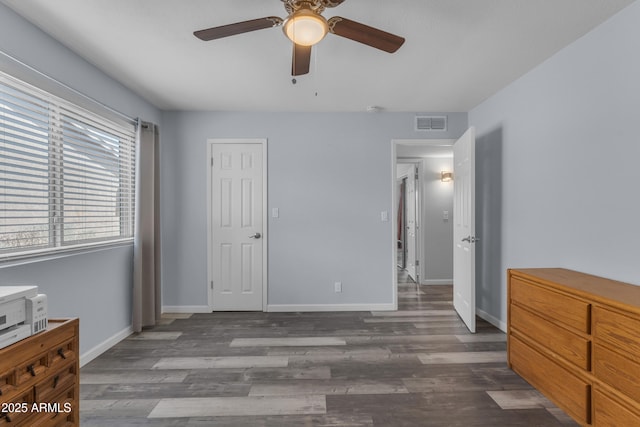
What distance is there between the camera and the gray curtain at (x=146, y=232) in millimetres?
3303

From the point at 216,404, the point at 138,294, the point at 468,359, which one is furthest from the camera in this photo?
the point at 138,294

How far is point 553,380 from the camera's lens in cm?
204

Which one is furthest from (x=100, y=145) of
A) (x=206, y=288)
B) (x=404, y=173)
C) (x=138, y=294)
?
(x=404, y=173)

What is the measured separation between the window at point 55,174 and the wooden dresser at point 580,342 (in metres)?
3.31

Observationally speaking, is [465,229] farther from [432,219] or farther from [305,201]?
[432,219]

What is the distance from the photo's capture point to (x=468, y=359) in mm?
2670

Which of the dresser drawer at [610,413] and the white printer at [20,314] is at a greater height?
the white printer at [20,314]

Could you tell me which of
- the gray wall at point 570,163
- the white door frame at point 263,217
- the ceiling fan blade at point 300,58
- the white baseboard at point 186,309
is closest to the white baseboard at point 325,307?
the white door frame at point 263,217

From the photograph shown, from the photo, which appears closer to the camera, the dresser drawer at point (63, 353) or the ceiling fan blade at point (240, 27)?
the dresser drawer at point (63, 353)

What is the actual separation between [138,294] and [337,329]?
202 cm

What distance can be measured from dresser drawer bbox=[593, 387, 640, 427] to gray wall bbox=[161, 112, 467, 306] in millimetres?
2359

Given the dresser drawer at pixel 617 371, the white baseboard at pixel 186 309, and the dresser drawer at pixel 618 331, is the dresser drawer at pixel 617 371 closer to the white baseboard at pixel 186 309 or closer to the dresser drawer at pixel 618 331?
the dresser drawer at pixel 618 331

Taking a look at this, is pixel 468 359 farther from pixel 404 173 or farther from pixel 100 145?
pixel 404 173

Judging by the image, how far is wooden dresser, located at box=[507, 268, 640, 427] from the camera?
1.58 metres
